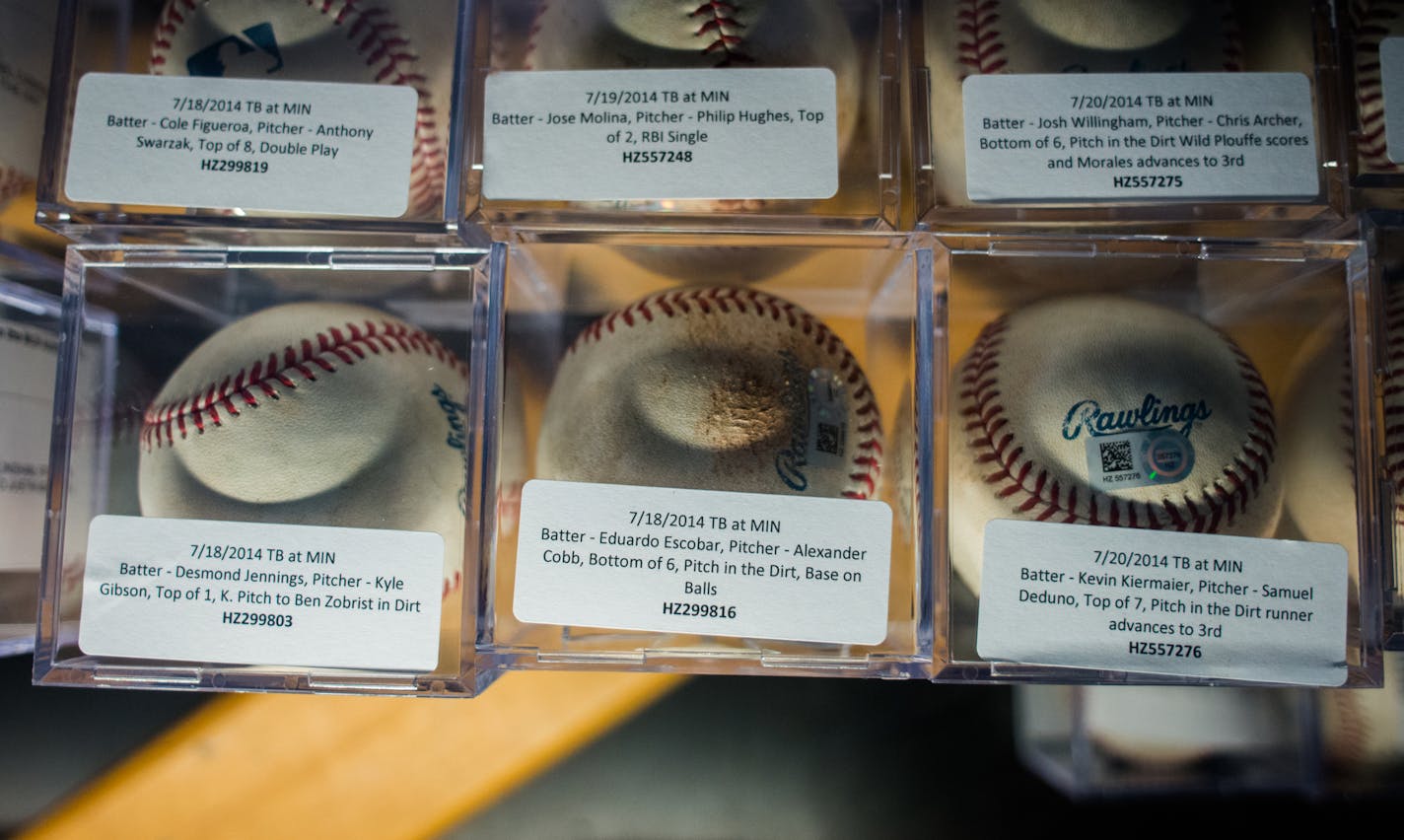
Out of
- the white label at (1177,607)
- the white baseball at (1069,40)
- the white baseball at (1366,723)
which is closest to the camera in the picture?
the white label at (1177,607)

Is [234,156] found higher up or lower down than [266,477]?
higher up

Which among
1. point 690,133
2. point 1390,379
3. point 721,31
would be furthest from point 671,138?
point 1390,379

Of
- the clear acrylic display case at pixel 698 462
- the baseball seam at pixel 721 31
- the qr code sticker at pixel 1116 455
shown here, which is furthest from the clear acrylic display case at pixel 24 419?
the qr code sticker at pixel 1116 455

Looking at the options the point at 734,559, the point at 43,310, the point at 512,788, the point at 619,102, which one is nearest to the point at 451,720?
the point at 512,788

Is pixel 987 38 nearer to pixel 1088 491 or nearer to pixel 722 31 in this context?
pixel 722 31

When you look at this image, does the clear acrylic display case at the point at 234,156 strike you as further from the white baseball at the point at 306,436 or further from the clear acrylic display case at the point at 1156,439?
the clear acrylic display case at the point at 1156,439

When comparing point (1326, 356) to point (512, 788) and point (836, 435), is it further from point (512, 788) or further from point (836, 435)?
point (512, 788)
